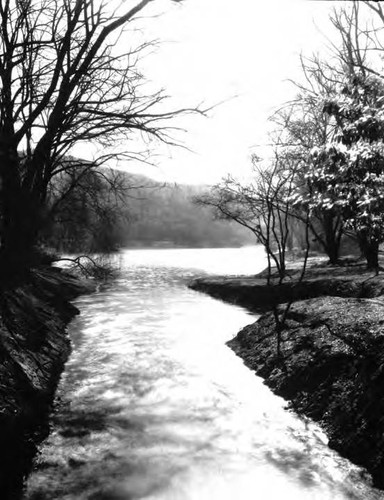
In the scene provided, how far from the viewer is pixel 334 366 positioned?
7277 millimetres

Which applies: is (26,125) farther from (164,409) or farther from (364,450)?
(364,450)

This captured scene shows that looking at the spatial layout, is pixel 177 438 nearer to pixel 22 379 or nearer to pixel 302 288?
pixel 22 379

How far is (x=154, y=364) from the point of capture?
10281 millimetres

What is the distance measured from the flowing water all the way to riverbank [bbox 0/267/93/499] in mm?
237

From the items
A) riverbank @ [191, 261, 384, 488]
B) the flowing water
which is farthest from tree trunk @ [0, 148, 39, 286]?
riverbank @ [191, 261, 384, 488]

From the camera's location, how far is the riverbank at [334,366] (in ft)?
18.9

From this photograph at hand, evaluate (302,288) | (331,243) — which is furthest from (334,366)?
(331,243)

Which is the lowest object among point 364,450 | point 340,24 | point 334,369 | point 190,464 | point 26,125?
point 190,464

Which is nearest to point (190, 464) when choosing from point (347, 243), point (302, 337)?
point (302, 337)

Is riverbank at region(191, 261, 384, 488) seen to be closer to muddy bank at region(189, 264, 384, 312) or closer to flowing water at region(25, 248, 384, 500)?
flowing water at region(25, 248, 384, 500)

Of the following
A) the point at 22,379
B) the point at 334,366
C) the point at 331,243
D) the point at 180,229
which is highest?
the point at 180,229

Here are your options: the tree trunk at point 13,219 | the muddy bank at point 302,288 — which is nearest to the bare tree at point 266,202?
the muddy bank at point 302,288

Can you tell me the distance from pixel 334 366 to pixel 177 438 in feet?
9.92

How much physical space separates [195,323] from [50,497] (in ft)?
37.3
